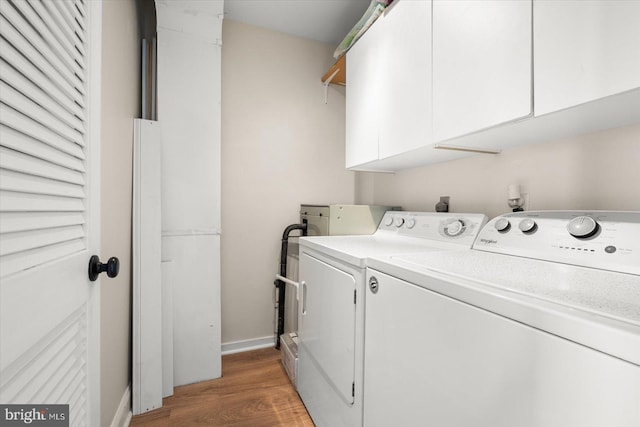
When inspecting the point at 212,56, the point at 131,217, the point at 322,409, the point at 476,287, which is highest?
the point at 212,56

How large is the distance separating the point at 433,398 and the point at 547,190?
3.39ft

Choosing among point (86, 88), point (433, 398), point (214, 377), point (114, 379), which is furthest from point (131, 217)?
point (433, 398)

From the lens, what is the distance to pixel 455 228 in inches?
55.4

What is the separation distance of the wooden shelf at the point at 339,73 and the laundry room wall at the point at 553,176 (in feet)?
3.27

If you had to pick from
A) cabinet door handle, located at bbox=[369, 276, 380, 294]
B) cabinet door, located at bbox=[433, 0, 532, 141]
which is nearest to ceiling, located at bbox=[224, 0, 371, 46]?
cabinet door, located at bbox=[433, 0, 532, 141]

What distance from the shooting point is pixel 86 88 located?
78 centimetres

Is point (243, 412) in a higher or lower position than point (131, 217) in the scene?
lower

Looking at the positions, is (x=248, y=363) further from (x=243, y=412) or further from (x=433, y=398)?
(x=433, y=398)

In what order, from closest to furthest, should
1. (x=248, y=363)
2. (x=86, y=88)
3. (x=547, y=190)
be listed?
(x=86, y=88) < (x=547, y=190) < (x=248, y=363)

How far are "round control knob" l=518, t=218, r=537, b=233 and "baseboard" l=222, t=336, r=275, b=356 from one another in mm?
2018

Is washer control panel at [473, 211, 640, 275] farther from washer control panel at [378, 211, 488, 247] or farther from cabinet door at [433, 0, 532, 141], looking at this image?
cabinet door at [433, 0, 532, 141]

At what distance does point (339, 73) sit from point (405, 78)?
1012 millimetres

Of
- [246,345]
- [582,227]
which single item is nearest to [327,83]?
[582,227]

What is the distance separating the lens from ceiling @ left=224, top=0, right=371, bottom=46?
6.68 feet
